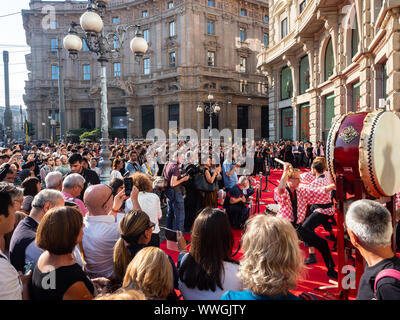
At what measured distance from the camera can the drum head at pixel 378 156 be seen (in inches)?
130

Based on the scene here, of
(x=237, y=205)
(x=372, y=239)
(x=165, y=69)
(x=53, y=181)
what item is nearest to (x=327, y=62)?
(x=237, y=205)

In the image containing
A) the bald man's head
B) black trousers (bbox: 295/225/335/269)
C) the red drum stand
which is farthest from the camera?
black trousers (bbox: 295/225/335/269)

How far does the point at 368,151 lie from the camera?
10.9ft

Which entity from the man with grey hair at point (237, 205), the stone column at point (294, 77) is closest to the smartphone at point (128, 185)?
the man with grey hair at point (237, 205)

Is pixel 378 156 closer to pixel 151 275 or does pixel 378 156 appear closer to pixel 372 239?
pixel 372 239

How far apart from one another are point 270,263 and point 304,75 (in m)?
21.0

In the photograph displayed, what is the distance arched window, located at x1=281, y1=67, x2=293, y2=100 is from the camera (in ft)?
74.8

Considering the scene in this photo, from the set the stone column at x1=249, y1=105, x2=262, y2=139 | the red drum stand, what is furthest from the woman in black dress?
the stone column at x1=249, y1=105, x2=262, y2=139

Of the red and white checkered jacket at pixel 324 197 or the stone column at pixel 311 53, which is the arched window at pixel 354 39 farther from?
the red and white checkered jacket at pixel 324 197

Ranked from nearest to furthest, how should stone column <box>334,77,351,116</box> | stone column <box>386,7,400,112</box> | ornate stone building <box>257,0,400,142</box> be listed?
stone column <box>386,7,400,112</box> → ornate stone building <box>257,0,400,142</box> → stone column <box>334,77,351,116</box>

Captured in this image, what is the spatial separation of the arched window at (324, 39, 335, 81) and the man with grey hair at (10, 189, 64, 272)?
649 inches

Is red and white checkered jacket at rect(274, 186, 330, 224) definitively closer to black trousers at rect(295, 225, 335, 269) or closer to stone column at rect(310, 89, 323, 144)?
black trousers at rect(295, 225, 335, 269)
